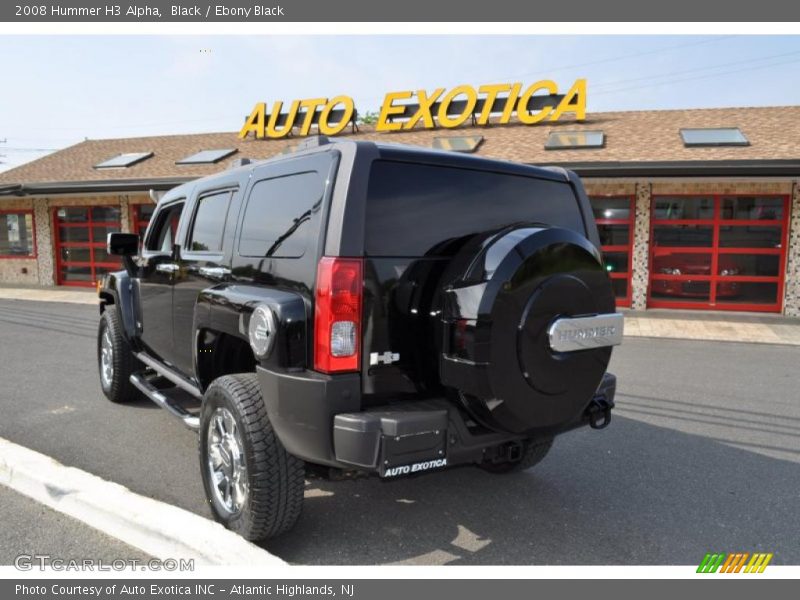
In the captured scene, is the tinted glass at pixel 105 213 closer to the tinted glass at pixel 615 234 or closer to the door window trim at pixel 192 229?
the tinted glass at pixel 615 234

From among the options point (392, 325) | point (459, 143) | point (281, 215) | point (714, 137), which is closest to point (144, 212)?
point (459, 143)

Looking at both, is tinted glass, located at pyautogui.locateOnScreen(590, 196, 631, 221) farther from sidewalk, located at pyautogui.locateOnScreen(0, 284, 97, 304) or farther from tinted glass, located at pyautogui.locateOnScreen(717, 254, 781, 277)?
sidewalk, located at pyautogui.locateOnScreen(0, 284, 97, 304)

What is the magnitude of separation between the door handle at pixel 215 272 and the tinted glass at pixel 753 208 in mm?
12099

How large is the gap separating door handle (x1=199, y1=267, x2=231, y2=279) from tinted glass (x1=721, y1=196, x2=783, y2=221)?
12.1 meters

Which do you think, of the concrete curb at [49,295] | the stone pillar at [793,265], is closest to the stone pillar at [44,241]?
the concrete curb at [49,295]

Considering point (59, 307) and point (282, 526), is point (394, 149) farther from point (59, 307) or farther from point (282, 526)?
point (59, 307)

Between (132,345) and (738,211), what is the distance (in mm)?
12171

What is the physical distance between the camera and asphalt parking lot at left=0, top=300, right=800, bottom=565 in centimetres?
309

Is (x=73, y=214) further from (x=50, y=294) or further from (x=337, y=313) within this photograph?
(x=337, y=313)

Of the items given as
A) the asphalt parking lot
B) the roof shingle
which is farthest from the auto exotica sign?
the asphalt parking lot

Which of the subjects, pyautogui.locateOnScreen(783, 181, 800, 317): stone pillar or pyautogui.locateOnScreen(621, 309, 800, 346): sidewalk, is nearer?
pyautogui.locateOnScreen(621, 309, 800, 346): sidewalk

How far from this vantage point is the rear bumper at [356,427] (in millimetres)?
2516

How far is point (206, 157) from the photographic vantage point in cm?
1759

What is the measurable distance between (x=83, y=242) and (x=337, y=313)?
18372 millimetres
